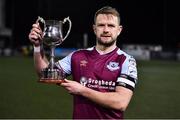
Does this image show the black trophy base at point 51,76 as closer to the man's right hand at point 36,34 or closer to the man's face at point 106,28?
the man's right hand at point 36,34

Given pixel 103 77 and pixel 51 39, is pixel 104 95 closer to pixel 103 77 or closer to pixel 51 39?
pixel 103 77

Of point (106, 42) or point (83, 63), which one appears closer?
point (106, 42)

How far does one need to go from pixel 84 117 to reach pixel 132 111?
675cm

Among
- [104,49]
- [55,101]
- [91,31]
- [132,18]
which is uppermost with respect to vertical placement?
[132,18]

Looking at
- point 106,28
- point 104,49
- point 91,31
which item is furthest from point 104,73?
point 91,31

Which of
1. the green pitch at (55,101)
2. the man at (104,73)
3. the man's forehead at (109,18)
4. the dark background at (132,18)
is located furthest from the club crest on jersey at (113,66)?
the dark background at (132,18)

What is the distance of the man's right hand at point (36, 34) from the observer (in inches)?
127

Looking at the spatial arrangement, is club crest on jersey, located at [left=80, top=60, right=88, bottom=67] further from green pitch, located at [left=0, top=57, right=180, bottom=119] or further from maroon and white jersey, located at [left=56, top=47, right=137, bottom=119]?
green pitch, located at [left=0, top=57, right=180, bottom=119]

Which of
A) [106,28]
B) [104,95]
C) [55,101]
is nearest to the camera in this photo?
[104,95]

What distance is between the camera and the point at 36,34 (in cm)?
327

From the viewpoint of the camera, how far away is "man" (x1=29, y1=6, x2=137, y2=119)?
3068 mm

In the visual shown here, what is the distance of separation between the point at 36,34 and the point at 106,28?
0.51 metres

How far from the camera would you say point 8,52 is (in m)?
38.4

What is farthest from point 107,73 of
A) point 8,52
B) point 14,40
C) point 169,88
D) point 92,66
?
point 14,40
